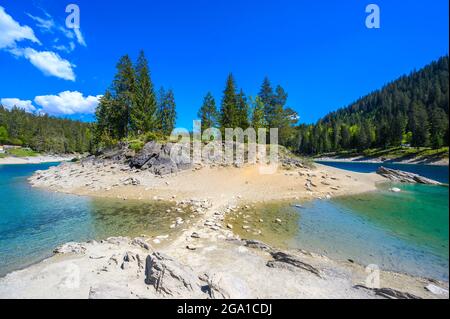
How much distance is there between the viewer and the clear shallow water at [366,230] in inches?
312

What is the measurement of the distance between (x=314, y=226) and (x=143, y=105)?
108 feet

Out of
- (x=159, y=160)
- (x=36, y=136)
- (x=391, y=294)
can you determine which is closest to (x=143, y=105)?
(x=159, y=160)

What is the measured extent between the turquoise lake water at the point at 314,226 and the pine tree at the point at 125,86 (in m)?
21.3

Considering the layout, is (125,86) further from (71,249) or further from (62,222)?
(71,249)

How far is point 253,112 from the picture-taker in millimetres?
40031

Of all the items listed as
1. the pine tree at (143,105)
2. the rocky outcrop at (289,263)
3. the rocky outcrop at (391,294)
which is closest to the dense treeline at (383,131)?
the rocky outcrop at (289,263)

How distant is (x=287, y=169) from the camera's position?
26625mm

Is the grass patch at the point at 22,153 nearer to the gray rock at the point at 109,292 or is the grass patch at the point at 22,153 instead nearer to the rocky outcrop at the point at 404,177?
the gray rock at the point at 109,292

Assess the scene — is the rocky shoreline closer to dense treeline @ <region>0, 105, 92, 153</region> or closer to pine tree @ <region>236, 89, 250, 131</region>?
pine tree @ <region>236, 89, 250, 131</region>

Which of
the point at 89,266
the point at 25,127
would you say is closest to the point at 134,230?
the point at 89,266

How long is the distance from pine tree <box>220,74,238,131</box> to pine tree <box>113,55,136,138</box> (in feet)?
52.1

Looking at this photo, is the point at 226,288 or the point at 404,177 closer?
the point at 226,288

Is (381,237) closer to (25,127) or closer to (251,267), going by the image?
(251,267)
